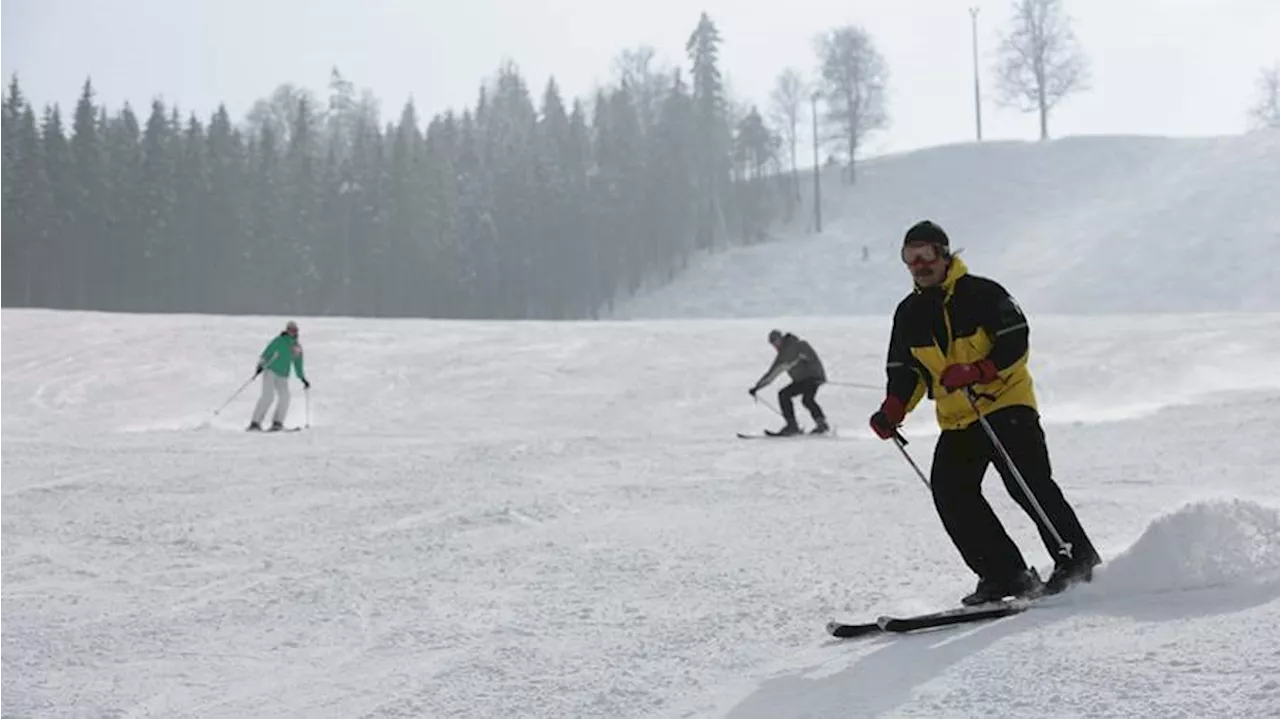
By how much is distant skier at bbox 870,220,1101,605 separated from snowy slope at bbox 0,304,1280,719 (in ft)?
0.88

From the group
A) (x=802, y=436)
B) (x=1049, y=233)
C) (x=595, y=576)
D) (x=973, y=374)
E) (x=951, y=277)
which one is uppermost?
(x=1049, y=233)

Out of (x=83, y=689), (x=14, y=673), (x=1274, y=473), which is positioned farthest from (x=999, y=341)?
(x=1274, y=473)

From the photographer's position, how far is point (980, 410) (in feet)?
14.3

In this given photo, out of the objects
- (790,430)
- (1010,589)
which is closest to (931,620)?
(1010,589)

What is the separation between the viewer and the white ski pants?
1501cm

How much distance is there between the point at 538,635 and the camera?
4543 mm

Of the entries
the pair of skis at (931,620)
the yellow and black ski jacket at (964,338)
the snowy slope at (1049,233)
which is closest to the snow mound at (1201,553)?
the pair of skis at (931,620)

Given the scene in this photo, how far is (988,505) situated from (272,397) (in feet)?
41.7

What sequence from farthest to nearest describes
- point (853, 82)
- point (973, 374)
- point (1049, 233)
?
point (853, 82)
point (1049, 233)
point (973, 374)

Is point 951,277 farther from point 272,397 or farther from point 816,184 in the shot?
point 816,184

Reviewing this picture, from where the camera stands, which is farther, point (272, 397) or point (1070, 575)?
point (272, 397)

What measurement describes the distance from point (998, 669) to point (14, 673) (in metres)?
3.68

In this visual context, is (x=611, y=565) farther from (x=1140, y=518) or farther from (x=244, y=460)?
(x=244, y=460)

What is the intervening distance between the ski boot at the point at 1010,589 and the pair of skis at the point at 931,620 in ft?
0.31
